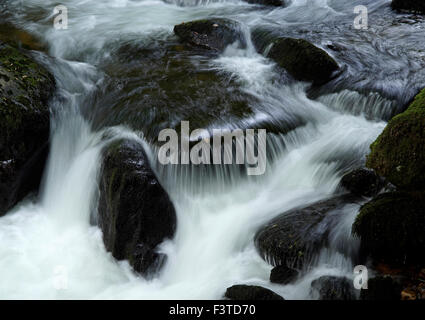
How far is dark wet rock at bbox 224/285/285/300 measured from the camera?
14.5ft

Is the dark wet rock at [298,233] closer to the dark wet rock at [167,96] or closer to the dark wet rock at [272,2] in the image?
the dark wet rock at [167,96]

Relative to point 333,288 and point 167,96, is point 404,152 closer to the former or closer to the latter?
Result: point 333,288

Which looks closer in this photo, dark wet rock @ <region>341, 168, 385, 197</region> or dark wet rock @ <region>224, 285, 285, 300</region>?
dark wet rock @ <region>224, 285, 285, 300</region>

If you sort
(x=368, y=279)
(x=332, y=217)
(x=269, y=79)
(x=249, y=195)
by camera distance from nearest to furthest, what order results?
(x=368, y=279)
(x=332, y=217)
(x=249, y=195)
(x=269, y=79)

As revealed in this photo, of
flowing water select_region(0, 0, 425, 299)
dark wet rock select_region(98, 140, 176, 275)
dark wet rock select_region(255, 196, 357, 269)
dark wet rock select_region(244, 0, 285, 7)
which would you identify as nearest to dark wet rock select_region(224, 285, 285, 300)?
flowing water select_region(0, 0, 425, 299)

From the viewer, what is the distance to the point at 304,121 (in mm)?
7148

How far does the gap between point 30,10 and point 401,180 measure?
9.75 metres

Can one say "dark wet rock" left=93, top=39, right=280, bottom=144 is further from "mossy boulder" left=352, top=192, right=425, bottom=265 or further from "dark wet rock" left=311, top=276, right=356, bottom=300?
"dark wet rock" left=311, top=276, right=356, bottom=300

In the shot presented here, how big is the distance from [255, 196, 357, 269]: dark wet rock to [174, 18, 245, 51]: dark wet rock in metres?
4.65

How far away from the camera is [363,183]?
5523mm

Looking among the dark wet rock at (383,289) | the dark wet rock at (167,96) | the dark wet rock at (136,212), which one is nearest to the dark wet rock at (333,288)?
the dark wet rock at (383,289)

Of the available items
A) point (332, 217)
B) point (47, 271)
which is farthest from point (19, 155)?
point (332, 217)

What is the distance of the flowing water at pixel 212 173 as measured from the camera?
17.8 feet
